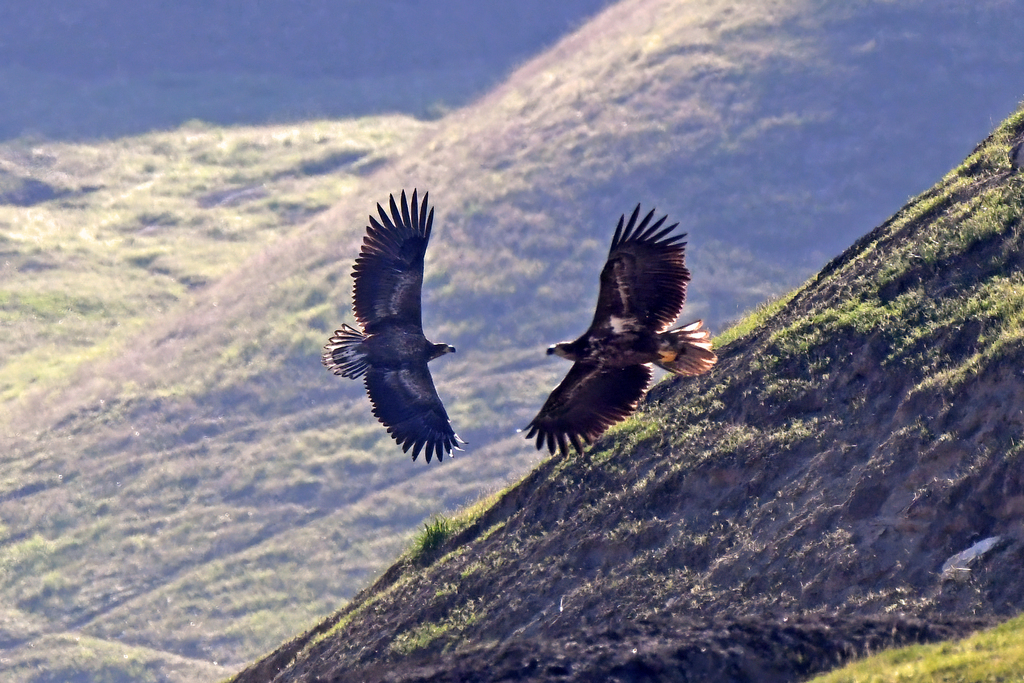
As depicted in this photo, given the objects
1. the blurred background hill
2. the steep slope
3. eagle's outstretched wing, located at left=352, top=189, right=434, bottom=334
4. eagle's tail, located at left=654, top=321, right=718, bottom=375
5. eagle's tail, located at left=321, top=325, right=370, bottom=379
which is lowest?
the steep slope

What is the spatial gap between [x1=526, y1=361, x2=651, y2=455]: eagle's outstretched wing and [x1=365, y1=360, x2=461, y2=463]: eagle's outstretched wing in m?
3.54

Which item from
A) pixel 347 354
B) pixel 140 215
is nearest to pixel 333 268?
pixel 140 215

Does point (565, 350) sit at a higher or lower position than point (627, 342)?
higher

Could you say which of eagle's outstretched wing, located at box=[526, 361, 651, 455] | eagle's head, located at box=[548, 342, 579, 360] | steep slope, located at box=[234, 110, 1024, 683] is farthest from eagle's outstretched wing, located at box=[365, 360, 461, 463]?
eagle's head, located at box=[548, 342, 579, 360]

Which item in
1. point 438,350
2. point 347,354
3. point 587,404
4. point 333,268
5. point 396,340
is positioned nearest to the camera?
point 587,404

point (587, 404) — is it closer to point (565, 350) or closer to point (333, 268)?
point (565, 350)

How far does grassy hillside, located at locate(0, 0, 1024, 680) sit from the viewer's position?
134ft

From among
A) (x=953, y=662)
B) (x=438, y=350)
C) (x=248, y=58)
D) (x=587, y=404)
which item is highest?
(x=248, y=58)

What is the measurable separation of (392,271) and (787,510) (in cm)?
634

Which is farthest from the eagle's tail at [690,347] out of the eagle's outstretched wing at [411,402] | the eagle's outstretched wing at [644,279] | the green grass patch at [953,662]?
the eagle's outstretched wing at [411,402]

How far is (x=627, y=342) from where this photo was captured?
44.4 ft

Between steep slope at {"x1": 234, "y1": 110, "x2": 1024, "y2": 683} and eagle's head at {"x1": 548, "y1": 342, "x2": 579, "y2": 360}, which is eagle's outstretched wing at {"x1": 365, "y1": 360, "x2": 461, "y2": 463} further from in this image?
eagle's head at {"x1": 548, "y1": 342, "x2": 579, "y2": 360}

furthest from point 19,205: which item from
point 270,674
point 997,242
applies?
point 997,242

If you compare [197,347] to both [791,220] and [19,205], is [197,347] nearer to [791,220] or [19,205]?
[19,205]
